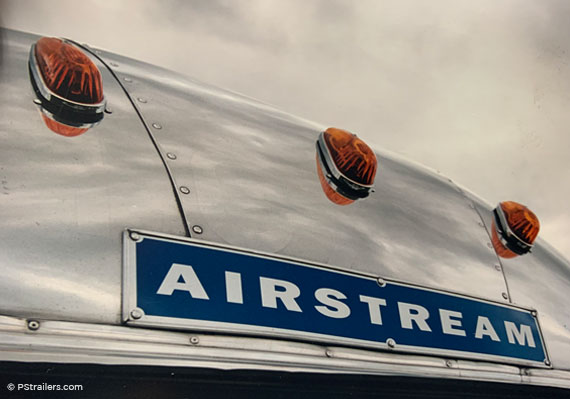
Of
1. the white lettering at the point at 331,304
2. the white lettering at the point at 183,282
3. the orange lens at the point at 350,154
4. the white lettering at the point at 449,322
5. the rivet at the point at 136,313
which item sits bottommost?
the rivet at the point at 136,313

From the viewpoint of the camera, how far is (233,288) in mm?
1279

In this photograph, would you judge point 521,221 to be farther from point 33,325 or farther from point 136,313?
point 33,325

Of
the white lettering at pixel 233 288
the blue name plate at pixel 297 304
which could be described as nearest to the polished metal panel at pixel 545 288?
the blue name plate at pixel 297 304

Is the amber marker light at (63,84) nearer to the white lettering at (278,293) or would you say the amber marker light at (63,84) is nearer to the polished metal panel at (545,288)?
the white lettering at (278,293)

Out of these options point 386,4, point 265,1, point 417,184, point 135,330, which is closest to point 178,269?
point 135,330

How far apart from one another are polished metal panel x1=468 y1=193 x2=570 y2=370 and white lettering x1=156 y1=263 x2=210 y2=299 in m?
0.93

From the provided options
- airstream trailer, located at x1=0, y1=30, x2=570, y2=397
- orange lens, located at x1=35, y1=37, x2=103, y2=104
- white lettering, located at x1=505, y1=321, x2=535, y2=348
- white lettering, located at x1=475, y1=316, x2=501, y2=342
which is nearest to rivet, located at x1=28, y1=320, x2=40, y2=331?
airstream trailer, located at x1=0, y1=30, x2=570, y2=397

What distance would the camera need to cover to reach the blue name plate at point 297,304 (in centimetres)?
121

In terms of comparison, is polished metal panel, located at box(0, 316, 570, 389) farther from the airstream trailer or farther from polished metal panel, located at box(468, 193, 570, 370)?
polished metal panel, located at box(468, 193, 570, 370)

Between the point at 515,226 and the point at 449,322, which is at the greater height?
the point at 515,226

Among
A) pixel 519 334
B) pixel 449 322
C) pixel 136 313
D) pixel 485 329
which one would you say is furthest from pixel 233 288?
pixel 519 334

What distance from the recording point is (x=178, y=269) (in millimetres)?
1240

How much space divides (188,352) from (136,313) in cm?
11

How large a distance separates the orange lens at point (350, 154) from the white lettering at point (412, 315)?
35cm
